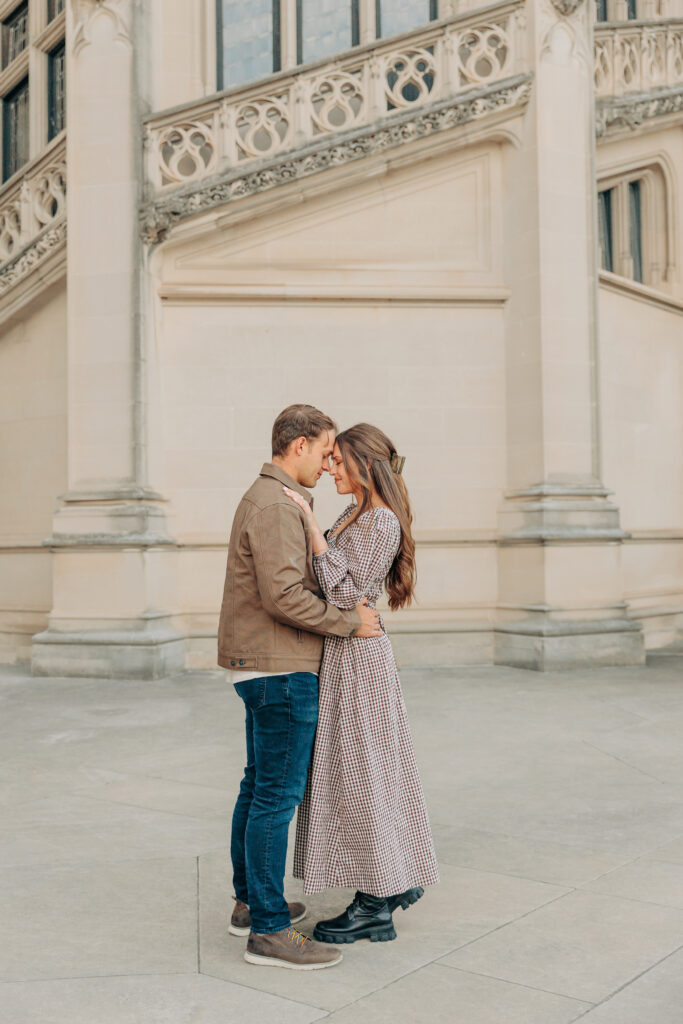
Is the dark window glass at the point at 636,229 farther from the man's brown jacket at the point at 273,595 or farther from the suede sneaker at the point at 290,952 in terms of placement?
the suede sneaker at the point at 290,952

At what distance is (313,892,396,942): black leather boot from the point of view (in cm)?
355

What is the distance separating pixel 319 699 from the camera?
3604mm

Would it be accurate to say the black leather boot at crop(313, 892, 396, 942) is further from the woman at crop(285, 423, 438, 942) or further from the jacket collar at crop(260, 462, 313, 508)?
the jacket collar at crop(260, 462, 313, 508)

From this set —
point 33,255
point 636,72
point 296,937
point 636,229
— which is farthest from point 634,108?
point 296,937

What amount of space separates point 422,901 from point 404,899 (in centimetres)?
43

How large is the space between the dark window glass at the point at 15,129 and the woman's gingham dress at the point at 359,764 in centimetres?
1408

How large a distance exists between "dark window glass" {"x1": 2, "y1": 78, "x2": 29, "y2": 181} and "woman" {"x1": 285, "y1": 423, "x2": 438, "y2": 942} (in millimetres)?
13938

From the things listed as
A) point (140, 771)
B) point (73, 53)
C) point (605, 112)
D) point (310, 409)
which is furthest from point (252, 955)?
point (605, 112)

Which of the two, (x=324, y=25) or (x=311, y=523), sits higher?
(x=324, y=25)

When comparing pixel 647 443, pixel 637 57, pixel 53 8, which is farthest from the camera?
pixel 53 8

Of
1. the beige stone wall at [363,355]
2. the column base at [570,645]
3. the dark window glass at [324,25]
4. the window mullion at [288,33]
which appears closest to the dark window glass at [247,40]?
the window mullion at [288,33]

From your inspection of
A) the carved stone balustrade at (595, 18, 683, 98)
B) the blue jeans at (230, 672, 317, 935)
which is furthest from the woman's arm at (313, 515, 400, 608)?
the carved stone balustrade at (595, 18, 683, 98)

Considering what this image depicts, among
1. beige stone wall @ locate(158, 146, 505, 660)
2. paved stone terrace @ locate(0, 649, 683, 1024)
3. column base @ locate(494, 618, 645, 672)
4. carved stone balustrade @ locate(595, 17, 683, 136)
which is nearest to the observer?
paved stone terrace @ locate(0, 649, 683, 1024)

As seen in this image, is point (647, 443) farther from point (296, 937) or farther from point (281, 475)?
point (296, 937)
